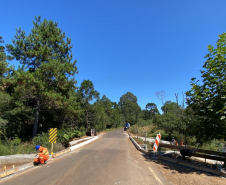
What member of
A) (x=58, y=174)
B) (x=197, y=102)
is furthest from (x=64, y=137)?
(x=197, y=102)

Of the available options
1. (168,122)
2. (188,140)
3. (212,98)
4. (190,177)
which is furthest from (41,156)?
(168,122)

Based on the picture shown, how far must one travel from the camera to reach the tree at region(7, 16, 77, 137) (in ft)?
55.9

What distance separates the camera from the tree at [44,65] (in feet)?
55.9

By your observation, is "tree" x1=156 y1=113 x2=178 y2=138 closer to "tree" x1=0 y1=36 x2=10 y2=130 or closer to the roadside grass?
the roadside grass

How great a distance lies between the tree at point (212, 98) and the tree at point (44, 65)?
516 inches

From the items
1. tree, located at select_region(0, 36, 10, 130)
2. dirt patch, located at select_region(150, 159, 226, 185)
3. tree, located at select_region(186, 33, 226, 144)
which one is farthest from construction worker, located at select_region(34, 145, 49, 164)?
tree, located at select_region(0, 36, 10, 130)

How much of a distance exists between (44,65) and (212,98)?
14530mm

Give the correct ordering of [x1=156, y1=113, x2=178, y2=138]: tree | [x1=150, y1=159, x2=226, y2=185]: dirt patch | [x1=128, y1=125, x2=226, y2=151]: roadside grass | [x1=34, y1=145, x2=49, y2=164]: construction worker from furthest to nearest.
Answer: [x1=156, y1=113, x2=178, y2=138]: tree, [x1=128, y1=125, x2=226, y2=151]: roadside grass, [x1=34, y1=145, x2=49, y2=164]: construction worker, [x1=150, y1=159, x2=226, y2=185]: dirt patch

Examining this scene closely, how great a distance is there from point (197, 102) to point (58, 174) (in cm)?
676

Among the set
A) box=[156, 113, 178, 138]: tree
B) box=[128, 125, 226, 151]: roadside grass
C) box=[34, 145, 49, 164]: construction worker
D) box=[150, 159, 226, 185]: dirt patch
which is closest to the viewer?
box=[150, 159, 226, 185]: dirt patch

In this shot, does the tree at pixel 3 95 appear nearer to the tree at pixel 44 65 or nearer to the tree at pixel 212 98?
the tree at pixel 44 65

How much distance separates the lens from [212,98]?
24.9 feet

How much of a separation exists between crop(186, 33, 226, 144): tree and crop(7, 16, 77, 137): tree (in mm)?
13103

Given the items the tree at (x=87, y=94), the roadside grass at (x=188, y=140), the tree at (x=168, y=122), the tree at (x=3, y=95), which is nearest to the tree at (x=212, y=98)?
the roadside grass at (x=188, y=140)
